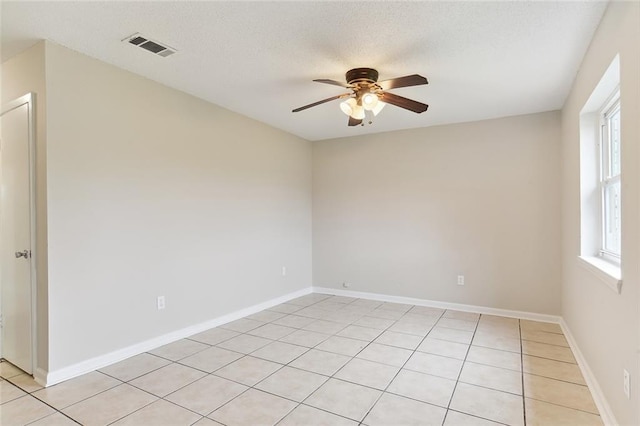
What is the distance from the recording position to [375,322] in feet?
13.0

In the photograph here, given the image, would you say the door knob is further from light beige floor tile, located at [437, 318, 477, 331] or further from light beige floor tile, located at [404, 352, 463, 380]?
light beige floor tile, located at [437, 318, 477, 331]

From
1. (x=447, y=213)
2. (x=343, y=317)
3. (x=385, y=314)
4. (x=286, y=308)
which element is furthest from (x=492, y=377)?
(x=286, y=308)

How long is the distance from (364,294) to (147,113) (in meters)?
3.66

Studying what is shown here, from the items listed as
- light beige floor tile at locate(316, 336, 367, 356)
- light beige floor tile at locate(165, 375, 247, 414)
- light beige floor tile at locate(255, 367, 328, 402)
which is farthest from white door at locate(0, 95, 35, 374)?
light beige floor tile at locate(316, 336, 367, 356)

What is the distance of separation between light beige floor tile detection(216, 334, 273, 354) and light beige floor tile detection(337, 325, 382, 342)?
2.64ft

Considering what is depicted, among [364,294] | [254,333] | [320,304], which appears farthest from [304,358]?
[364,294]

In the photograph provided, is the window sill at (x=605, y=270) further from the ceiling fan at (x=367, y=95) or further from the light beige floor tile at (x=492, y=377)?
the ceiling fan at (x=367, y=95)

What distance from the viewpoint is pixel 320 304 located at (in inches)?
188

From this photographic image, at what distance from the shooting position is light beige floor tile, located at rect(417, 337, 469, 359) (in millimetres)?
3041

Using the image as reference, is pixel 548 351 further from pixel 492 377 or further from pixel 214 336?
pixel 214 336

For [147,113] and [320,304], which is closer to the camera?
[147,113]

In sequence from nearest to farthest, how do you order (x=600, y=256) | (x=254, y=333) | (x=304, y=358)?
(x=600, y=256) < (x=304, y=358) < (x=254, y=333)

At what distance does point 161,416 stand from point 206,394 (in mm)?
324

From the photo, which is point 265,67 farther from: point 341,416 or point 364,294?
point 364,294
